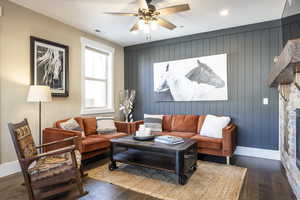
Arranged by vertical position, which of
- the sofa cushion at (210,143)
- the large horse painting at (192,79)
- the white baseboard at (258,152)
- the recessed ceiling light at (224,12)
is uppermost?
the recessed ceiling light at (224,12)

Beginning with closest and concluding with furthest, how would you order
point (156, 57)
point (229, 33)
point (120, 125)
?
point (229, 33) → point (120, 125) → point (156, 57)

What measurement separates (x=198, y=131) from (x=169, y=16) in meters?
2.45

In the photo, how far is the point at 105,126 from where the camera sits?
384 centimetres

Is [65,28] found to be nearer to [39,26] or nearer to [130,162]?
[39,26]

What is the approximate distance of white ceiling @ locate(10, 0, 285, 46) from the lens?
2.87m

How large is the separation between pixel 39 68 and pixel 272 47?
450 centimetres

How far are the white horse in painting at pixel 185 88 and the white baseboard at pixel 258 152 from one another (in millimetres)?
1190

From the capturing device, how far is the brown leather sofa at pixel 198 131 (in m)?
3.10

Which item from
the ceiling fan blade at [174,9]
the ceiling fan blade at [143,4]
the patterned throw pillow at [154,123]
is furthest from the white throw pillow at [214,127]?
the ceiling fan blade at [143,4]

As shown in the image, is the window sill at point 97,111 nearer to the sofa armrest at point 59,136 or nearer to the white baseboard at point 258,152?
the sofa armrest at point 59,136

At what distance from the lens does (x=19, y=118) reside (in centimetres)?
293

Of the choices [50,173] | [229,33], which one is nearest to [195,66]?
[229,33]

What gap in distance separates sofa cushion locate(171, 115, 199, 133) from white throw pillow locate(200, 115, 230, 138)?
0.37 meters

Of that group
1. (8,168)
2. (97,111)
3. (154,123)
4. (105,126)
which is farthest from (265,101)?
(8,168)
